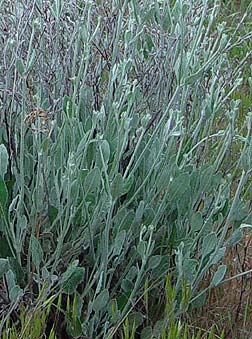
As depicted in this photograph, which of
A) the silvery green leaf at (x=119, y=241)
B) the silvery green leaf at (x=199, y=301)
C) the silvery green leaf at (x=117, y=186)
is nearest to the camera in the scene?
the silvery green leaf at (x=117, y=186)

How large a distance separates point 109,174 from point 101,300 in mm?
368

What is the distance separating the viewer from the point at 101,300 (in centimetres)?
248

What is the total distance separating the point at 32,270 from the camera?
8.25ft

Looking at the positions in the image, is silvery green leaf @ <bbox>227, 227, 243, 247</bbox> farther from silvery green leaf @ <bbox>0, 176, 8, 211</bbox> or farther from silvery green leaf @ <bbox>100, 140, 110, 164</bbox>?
silvery green leaf @ <bbox>0, 176, 8, 211</bbox>

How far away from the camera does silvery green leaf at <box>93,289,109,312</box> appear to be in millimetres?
2465

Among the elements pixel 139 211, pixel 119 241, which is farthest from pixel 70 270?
pixel 139 211

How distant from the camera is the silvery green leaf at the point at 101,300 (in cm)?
246

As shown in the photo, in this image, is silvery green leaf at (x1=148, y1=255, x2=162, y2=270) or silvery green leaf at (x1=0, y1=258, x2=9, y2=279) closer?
silvery green leaf at (x1=0, y1=258, x2=9, y2=279)

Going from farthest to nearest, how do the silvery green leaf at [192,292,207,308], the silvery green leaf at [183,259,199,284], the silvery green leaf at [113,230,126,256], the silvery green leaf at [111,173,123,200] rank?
the silvery green leaf at [192,292,207,308]
the silvery green leaf at [183,259,199,284]
the silvery green leaf at [113,230,126,256]
the silvery green leaf at [111,173,123,200]

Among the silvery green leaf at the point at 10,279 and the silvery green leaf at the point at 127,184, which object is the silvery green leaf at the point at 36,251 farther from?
the silvery green leaf at the point at 127,184

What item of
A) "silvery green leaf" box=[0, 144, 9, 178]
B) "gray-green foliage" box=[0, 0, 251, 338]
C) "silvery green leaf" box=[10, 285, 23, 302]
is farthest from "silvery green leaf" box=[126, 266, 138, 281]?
"silvery green leaf" box=[0, 144, 9, 178]

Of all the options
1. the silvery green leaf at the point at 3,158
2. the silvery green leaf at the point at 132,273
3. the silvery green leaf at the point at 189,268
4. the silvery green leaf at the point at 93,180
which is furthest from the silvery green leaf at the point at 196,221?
the silvery green leaf at the point at 3,158

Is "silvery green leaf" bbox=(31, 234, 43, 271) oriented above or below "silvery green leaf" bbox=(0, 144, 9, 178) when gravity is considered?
below

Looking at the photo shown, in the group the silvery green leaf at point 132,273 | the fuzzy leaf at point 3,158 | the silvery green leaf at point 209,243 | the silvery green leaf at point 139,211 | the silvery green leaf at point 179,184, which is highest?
the fuzzy leaf at point 3,158
